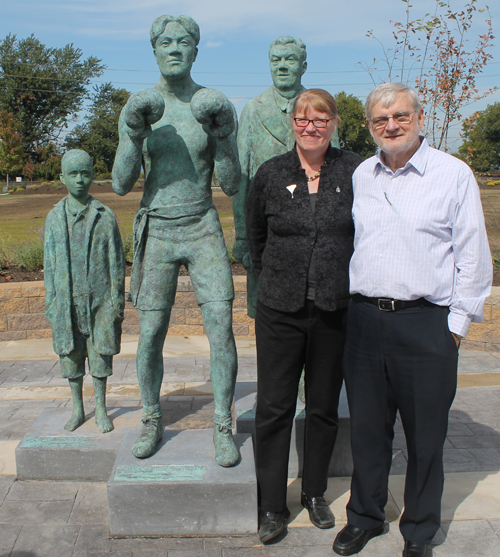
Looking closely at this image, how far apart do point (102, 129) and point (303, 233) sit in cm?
4084

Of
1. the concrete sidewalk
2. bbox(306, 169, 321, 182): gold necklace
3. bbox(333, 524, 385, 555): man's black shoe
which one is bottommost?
the concrete sidewalk

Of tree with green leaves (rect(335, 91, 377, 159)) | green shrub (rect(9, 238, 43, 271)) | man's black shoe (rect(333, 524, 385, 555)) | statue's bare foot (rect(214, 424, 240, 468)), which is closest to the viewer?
man's black shoe (rect(333, 524, 385, 555))

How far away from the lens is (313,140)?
2.60 meters

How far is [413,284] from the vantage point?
7.78 feet

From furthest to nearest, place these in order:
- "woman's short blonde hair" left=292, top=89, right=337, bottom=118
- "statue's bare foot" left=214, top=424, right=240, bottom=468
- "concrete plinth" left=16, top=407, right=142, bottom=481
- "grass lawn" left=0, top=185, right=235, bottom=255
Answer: "grass lawn" left=0, top=185, right=235, bottom=255 < "concrete plinth" left=16, top=407, right=142, bottom=481 < "statue's bare foot" left=214, top=424, right=240, bottom=468 < "woman's short blonde hair" left=292, top=89, right=337, bottom=118

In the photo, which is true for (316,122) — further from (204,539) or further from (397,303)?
(204,539)

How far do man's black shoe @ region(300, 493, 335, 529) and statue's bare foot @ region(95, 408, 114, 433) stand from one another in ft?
4.42

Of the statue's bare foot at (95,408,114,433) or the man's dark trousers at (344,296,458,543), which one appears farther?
the statue's bare foot at (95,408,114,433)

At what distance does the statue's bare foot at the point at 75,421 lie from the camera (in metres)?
3.52

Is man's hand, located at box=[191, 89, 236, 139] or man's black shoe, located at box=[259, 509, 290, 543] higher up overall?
man's hand, located at box=[191, 89, 236, 139]

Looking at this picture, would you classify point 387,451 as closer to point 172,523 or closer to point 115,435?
point 172,523

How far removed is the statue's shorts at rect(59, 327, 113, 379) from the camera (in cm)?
350

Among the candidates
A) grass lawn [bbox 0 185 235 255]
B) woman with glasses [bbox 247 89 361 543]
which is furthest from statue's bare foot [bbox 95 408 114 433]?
grass lawn [bbox 0 185 235 255]

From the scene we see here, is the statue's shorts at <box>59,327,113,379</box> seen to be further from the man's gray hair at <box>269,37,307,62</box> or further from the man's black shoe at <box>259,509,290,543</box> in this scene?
the man's gray hair at <box>269,37,307,62</box>
